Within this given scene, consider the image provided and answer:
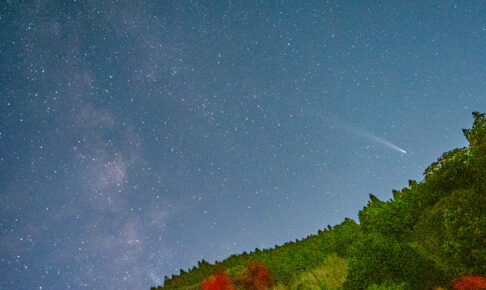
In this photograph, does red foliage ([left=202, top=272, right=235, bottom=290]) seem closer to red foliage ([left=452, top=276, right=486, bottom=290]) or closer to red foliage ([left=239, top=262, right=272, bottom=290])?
red foliage ([left=239, top=262, right=272, bottom=290])

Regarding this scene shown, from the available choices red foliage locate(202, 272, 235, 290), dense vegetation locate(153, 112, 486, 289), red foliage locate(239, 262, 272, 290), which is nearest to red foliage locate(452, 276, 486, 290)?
dense vegetation locate(153, 112, 486, 289)

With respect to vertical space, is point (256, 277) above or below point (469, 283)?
above

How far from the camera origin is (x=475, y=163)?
1886cm

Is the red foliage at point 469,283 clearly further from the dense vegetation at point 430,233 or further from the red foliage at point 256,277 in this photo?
the red foliage at point 256,277

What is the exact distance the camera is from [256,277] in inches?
2125

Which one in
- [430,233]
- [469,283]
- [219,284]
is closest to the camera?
[469,283]

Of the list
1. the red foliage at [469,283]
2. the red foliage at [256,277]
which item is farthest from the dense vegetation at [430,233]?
the red foliage at [256,277]

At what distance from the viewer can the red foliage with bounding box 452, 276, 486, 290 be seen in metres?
13.2

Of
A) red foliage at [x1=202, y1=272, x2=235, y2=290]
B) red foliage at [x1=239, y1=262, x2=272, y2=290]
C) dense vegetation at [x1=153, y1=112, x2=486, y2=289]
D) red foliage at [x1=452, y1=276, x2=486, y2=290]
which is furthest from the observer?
red foliage at [x1=202, y1=272, x2=235, y2=290]

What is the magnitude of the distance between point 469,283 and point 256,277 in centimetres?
4298

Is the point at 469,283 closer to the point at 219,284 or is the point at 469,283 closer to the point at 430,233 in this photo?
the point at 430,233

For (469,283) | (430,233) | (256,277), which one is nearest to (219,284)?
(256,277)

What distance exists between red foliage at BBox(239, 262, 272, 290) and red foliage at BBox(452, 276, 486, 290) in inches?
1473

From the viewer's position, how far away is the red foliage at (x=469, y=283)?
13227mm
